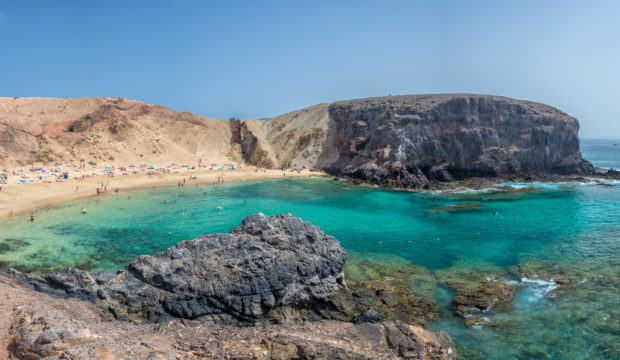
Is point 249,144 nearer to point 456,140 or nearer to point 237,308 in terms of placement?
point 456,140

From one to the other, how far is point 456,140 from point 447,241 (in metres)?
34.7

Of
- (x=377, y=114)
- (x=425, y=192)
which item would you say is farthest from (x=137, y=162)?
(x=425, y=192)

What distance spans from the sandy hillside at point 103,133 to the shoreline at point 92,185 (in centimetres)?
936

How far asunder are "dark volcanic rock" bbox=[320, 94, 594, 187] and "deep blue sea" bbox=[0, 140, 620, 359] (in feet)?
35.6

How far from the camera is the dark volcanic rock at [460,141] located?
5306 centimetres

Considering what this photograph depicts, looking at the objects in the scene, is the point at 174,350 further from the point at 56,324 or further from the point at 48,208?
the point at 48,208

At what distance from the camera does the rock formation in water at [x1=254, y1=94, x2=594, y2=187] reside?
53.0 meters

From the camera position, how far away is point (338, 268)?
14.3m

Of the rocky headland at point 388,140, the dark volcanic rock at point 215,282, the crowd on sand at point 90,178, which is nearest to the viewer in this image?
the dark volcanic rock at point 215,282

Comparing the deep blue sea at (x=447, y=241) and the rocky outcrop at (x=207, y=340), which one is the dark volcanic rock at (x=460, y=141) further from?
the rocky outcrop at (x=207, y=340)

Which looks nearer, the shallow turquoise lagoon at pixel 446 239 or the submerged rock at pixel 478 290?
the shallow turquoise lagoon at pixel 446 239

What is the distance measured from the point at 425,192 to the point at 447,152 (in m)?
13.3

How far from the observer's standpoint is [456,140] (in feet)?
176

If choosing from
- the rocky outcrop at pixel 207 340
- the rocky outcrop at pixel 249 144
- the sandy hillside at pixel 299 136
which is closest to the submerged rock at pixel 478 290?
the rocky outcrop at pixel 207 340
